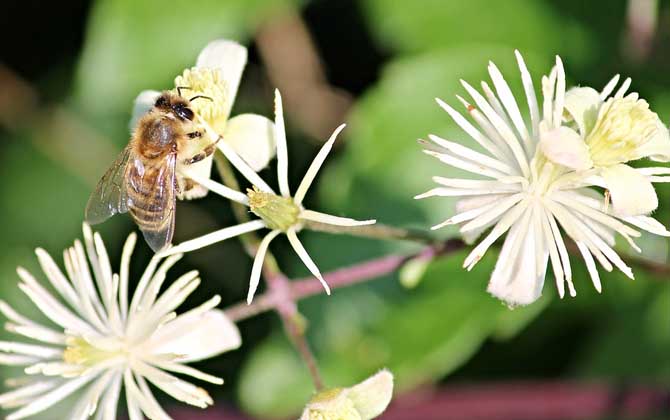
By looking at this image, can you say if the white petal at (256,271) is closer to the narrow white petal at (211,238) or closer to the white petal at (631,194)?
the narrow white petal at (211,238)

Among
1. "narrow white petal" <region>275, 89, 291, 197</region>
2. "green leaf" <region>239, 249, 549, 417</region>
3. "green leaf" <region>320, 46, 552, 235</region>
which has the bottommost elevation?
"narrow white petal" <region>275, 89, 291, 197</region>

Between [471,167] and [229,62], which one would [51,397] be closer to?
[229,62]

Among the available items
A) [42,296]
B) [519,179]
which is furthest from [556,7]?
[42,296]

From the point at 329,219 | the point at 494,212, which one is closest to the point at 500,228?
the point at 494,212

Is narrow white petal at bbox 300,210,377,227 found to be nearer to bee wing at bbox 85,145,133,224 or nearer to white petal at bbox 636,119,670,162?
bee wing at bbox 85,145,133,224

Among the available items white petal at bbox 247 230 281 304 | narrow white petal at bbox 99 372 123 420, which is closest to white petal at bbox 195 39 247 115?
white petal at bbox 247 230 281 304

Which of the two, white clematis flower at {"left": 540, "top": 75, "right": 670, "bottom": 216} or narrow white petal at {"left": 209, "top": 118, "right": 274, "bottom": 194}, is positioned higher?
narrow white petal at {"left": 209, "top": 118, "right": 274, "bottom": 194}

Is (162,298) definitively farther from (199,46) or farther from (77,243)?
(199,46)
